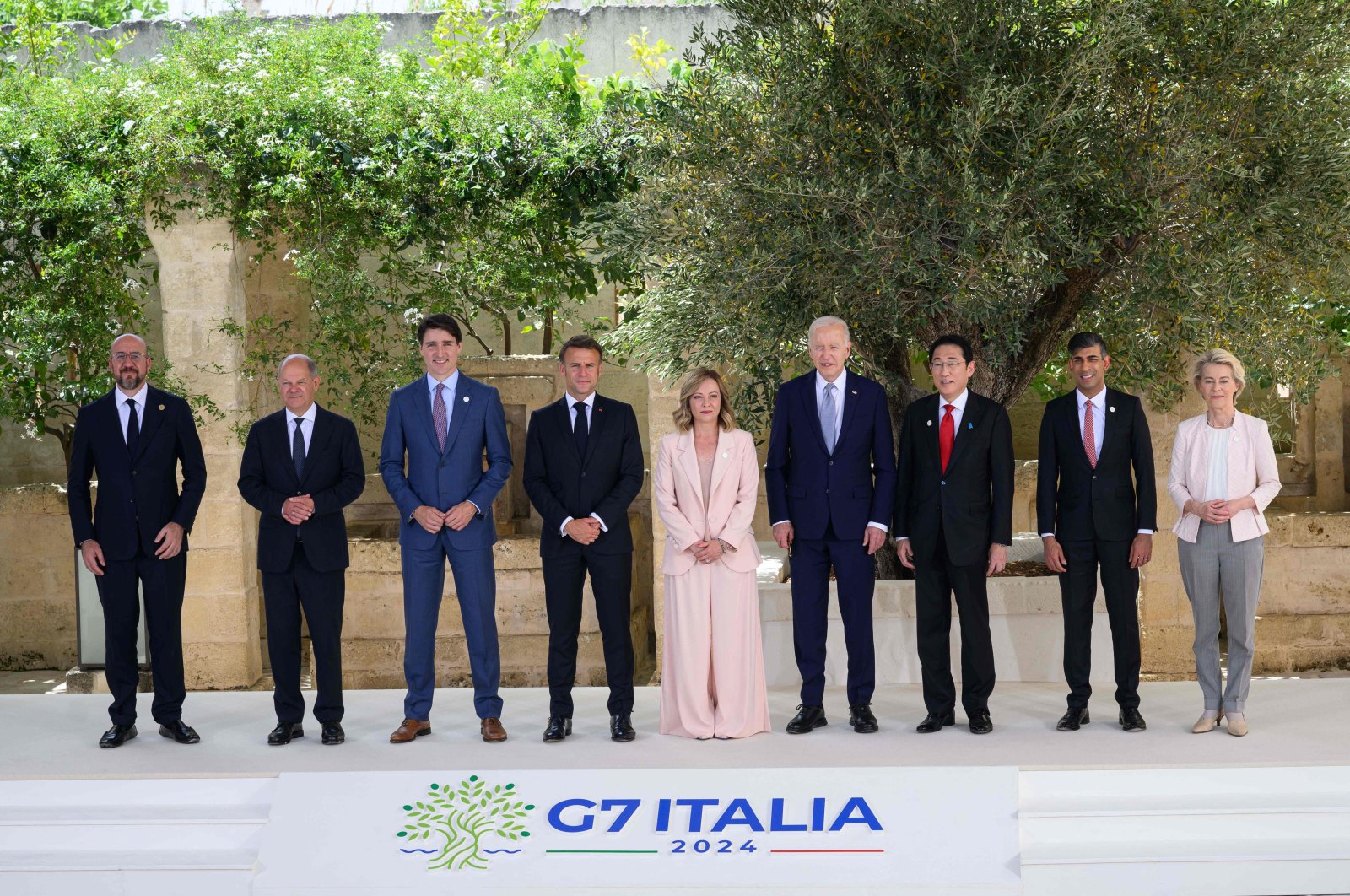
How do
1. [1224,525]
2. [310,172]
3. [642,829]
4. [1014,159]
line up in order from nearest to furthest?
[642,829] < [1224,525] < [1014,159] < [310,172]

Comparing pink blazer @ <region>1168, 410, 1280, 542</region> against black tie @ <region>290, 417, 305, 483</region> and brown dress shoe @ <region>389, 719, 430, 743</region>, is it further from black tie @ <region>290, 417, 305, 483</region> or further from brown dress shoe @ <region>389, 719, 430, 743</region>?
black tie @ <region>290, 417, 305, 483</region>

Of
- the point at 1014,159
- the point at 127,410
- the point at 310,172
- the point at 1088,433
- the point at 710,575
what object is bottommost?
the point at 710,575

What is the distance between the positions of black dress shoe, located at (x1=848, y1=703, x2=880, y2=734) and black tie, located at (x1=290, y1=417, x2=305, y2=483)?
2411 millimetres

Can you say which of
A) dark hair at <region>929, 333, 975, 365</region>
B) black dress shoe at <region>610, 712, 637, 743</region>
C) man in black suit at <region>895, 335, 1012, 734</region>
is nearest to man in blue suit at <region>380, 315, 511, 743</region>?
black dress shoe at <region>610, 712, 637, 743</region>

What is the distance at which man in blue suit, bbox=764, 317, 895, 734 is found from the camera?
4.93m

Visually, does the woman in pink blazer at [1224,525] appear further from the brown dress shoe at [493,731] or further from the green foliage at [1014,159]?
the brown dress shoe at [493,731]

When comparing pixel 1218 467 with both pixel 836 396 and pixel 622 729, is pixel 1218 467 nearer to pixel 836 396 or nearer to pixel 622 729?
pixel 836 396

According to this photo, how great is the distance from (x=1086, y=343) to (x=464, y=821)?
2.99 m

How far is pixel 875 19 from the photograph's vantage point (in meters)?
5.21

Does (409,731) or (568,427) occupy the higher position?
(568,427)

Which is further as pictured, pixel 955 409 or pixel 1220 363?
pixel 955 409

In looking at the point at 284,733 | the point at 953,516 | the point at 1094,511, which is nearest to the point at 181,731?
the point at 284,733

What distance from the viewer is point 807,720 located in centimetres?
500

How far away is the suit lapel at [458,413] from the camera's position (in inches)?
194
